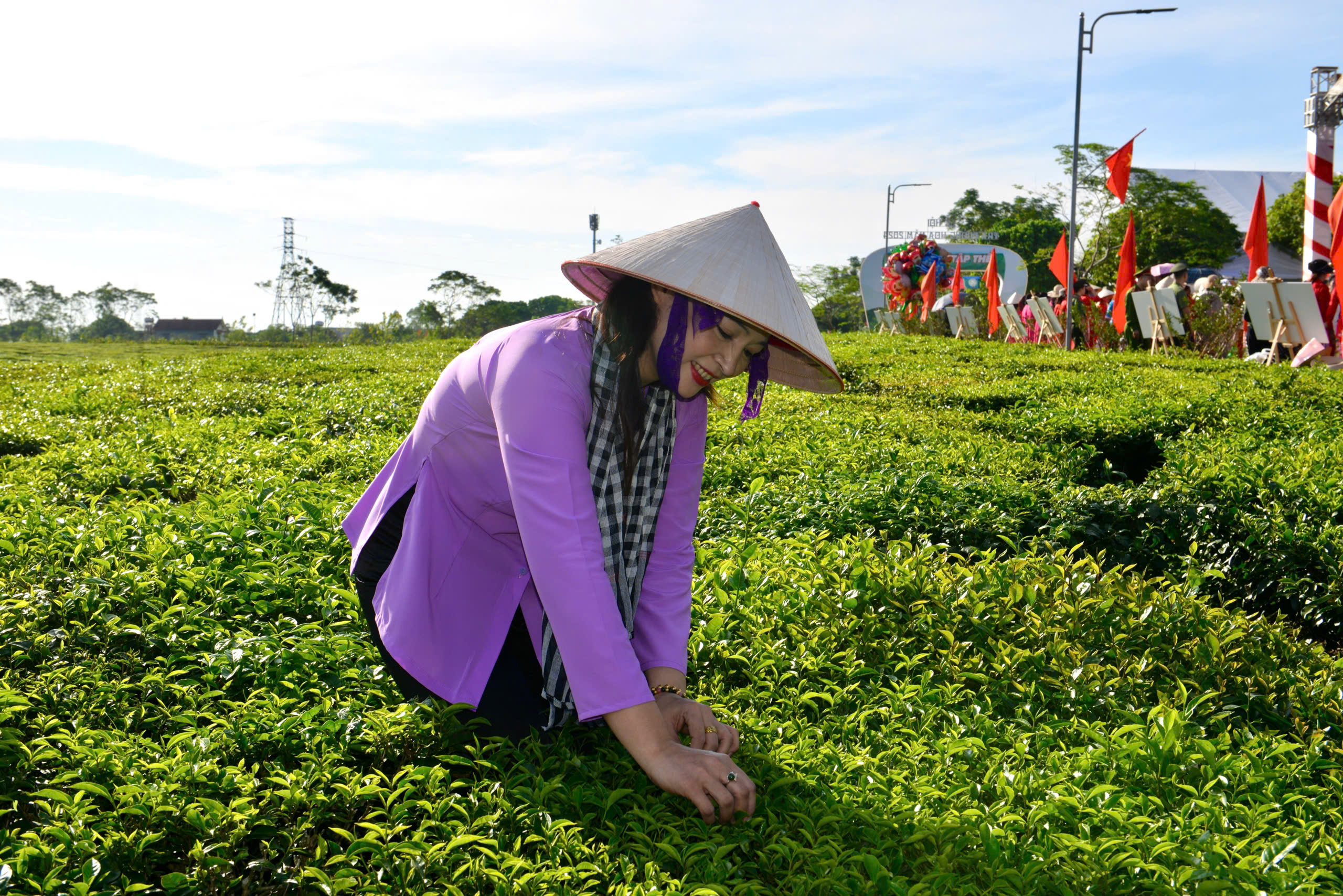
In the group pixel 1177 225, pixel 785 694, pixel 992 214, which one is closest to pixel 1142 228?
pixel 1177 225

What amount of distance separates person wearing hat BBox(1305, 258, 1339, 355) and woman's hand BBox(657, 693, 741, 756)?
1125 centimetres

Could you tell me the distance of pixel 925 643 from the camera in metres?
2.89

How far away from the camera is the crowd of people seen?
1148cm

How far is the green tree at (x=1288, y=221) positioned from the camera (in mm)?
37219

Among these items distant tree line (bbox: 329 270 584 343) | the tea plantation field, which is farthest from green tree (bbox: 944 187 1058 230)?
the tea plantation field

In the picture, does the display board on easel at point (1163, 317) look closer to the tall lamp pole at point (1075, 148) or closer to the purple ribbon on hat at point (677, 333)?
the tall lamp pole at point (1075, 148)

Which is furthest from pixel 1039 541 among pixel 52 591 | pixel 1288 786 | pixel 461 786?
pixel 52 591

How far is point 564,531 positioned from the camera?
190 centimetres

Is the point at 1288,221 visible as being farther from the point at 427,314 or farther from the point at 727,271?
the point at 727,271

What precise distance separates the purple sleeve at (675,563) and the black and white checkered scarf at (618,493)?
28 mm

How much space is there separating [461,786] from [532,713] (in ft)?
0.87

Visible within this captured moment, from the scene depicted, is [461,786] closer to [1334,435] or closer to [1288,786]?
[1288,786]

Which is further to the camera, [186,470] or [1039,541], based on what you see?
[186,470]

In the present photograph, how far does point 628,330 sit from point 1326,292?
1214 cm
